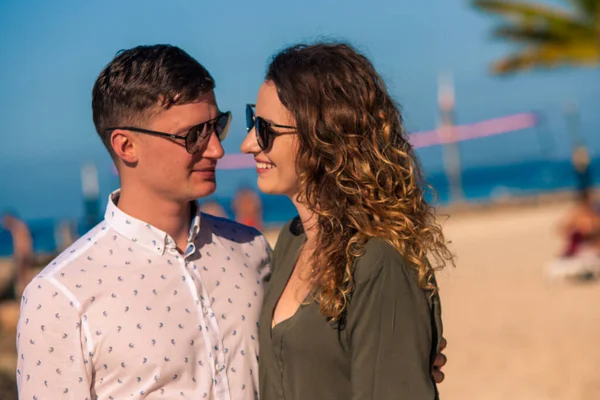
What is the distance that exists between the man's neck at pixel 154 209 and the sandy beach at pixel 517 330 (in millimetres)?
1227

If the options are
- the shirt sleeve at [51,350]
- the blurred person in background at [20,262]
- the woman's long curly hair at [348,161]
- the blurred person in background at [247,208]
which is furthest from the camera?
the blurred person in background at [247,208]

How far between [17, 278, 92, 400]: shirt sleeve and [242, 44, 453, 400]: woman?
611mm

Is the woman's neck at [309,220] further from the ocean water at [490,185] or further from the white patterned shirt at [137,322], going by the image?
the ocean water at [490,185]

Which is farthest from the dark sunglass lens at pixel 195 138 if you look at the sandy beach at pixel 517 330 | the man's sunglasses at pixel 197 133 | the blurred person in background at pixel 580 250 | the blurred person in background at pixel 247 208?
the blurred person in background at pixel 247 208

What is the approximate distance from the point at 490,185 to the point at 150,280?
52241 mm

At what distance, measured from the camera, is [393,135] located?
2.78m

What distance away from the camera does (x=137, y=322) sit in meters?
2.52

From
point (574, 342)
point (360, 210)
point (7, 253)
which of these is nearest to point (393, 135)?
point (360, 210)

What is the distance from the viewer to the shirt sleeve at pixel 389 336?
2451 millimetres

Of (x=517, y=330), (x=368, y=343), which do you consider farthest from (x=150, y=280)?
(x=517, y=330)

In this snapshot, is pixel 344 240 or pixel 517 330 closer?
pixel 344 240

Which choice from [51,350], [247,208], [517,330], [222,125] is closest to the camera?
[51,350]

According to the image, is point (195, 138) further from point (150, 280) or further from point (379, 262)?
point (379, 262)

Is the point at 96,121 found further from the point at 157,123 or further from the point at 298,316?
the point at 298,316
